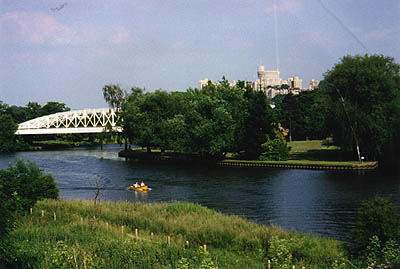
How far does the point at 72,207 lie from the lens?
88.5 feet

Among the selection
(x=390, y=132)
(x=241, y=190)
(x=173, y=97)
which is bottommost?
(x=241, y=190)

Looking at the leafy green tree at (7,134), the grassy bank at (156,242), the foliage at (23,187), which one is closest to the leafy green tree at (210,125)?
the foliage at (23,187)

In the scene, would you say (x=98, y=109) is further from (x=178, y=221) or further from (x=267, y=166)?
(x=178, y=221)

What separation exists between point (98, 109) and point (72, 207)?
114466mm

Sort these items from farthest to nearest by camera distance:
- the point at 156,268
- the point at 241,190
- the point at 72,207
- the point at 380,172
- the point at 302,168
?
the point at 302,168, the point at 380,172, the point at 241,190, the point at 72,207, the point at 156,268

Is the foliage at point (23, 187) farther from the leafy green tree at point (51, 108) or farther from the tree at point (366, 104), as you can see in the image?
the leafy green tree at point (51, 108)

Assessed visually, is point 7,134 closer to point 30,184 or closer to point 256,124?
point 256,124

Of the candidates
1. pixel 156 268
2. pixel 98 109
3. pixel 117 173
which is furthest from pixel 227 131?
pixel 98 109

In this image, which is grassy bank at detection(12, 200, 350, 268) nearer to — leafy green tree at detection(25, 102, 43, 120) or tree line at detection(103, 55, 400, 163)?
tree line at detection(103, 55, 400, 163)

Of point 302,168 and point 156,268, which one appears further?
point 302,168

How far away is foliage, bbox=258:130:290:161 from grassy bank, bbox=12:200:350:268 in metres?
36.8

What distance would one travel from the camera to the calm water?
29.6 m

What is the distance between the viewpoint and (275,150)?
2464 inches

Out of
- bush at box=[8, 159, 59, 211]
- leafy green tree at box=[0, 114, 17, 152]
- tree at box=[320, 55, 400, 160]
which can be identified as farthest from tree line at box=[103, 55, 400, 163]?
leafy green tree at box=[0, 114, 17, 152]
